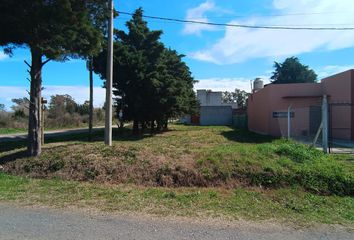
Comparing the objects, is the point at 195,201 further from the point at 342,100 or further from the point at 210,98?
the point at 210,98

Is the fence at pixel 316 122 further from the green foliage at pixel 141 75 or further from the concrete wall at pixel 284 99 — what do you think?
the green foliage at pixel 141 75

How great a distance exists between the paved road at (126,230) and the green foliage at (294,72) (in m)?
68.2

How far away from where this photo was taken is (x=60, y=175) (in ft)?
35.9

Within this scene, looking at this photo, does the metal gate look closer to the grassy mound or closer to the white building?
the grassy mound

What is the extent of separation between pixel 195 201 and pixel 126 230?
2.33 m

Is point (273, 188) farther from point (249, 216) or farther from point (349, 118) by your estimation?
point (349, 118)

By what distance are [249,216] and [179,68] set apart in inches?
1273

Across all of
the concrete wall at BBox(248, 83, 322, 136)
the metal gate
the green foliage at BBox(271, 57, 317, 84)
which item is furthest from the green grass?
the green foliage at BBox(271, 57, 317, 84)

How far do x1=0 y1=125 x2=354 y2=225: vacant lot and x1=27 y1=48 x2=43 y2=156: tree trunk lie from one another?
0.53 m

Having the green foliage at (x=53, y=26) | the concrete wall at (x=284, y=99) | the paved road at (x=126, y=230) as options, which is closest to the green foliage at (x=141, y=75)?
the concrete wall at (x=284, y=99)

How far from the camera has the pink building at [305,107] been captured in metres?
24.7

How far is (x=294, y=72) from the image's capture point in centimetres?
7181

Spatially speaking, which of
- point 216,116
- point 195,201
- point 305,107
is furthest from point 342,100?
point 216,116

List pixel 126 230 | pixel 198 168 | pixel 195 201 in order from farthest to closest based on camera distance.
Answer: pixel 198 168
pixel 195 201
pixel 126 230
